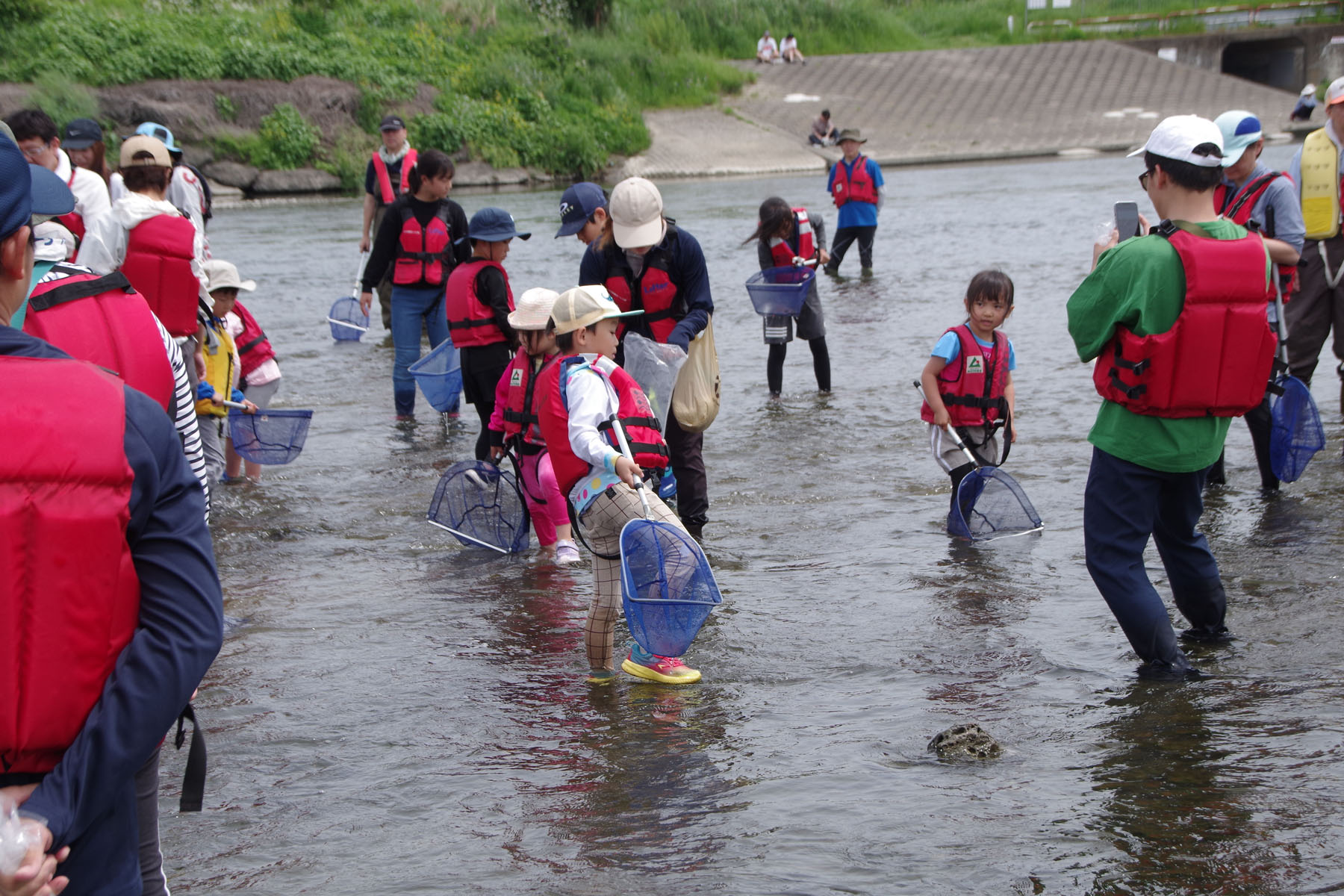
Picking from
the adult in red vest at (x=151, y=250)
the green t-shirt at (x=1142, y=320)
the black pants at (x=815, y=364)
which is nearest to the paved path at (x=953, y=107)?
the black pants at (x=815, y=364)

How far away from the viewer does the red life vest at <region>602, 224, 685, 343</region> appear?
6.75m

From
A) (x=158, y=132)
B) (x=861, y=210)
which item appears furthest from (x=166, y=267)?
(x=861, y=210)

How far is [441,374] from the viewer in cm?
862

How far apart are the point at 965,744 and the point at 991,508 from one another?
101 inches

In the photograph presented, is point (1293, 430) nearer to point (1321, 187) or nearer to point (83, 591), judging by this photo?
point (1321, 187)

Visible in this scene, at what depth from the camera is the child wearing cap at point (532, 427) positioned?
245 inches

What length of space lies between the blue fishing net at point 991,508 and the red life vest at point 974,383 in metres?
0.32

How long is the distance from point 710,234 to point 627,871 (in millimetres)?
18428

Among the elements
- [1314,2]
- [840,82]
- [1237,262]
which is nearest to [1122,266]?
[1237,262]

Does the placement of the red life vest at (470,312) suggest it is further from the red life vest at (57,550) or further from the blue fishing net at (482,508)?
the red life vest at (57,550)

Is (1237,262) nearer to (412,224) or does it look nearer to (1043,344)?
(412,224)

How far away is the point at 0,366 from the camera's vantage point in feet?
6.32

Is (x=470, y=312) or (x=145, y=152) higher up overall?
(x=145, y=152)

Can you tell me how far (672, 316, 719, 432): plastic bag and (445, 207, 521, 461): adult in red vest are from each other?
1.32 m
